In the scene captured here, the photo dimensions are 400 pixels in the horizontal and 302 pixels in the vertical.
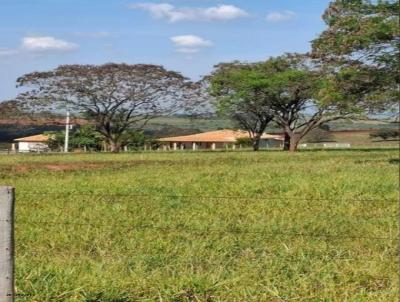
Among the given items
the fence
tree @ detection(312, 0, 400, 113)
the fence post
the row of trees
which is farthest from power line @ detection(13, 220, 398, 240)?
the row of trees

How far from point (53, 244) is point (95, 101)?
122 ft

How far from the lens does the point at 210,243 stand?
634cm

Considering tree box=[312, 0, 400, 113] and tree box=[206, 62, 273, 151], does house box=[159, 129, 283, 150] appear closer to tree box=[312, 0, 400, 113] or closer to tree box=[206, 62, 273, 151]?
tree box=[206, 62, 273, 151]

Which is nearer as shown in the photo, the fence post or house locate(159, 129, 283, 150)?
the fence post

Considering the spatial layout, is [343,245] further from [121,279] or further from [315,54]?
[315,54]

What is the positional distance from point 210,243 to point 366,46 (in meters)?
14.7

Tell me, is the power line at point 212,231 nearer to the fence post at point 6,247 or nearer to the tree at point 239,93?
the fence post at point 6,247

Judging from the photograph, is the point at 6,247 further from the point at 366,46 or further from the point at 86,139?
the point at 86,139

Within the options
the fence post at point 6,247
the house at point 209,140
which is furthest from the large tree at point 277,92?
the fence post at point 6,247

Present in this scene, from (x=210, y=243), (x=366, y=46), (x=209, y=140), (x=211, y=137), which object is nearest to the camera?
(x=210, y=243)

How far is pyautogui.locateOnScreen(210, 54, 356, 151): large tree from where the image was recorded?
40500mm

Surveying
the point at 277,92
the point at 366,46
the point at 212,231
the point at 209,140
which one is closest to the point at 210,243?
the point at 212,231

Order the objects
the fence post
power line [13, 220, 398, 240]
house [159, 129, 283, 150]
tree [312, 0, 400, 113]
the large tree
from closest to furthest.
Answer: the fence post
power line [13, 220, 398, 240]
tree [312, 0, 400, 113]
the large tree
house [159, 129, 283, 150]

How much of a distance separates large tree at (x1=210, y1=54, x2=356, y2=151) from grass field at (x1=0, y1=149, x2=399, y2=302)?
2913 cm
